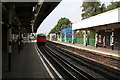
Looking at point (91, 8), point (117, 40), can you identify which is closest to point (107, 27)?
point (117, 40)

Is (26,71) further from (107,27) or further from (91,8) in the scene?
(91,8)

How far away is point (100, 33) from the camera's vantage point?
2956 centimetres

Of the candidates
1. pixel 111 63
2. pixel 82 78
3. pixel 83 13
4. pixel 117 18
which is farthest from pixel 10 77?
pixel 83 13

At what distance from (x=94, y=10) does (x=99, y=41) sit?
24108mm

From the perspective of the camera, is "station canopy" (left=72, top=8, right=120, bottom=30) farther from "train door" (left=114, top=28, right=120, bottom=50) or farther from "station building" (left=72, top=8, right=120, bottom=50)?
"train door" (left=114, top=28, right=120, bottom=50)

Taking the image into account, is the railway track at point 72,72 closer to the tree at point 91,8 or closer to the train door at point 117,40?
the train door at point 117,40

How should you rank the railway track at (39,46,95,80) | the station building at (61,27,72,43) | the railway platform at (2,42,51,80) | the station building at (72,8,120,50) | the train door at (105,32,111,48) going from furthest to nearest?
the station building at (61,27,72,43) < the train door at (105,32,111,48) < the station building at (72,8,120,50) < the railway track at (39,46,95,80) < the railway platform at (2,42,51,80)

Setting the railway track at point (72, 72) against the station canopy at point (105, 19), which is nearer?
the railway track at point (72, 72)

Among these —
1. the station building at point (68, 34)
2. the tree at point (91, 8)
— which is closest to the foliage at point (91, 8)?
the tree at point (91, 8)

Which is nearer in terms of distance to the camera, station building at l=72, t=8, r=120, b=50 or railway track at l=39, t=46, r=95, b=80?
railway track at l=39, t=46, r=95, b=80

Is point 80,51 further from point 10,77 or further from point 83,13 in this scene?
point 83,13

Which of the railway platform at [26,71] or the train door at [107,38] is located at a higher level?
the train door at [107,38]

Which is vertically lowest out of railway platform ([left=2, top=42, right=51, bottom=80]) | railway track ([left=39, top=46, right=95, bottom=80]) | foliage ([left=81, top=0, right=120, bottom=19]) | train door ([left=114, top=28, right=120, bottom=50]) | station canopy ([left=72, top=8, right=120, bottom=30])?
railway track ([left=39, top=46, right=95, bottom=80])

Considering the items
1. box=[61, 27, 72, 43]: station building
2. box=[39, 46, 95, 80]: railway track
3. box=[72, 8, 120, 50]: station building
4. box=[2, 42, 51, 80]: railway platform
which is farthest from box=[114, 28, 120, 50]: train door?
box=[61, 27, 72, 43]: station building
